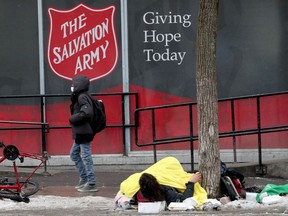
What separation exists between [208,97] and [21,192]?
2765 mm

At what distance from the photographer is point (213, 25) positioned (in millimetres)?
8492

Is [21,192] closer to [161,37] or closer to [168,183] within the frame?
[168,183]

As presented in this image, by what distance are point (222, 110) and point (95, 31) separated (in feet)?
8.66

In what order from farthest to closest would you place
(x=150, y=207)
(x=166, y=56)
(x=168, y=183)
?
(x=166, y=56), (x=168, y=183), (x=150, y=207)

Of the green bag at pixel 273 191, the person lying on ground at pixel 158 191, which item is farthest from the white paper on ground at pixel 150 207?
the green bag at pixel 273 191

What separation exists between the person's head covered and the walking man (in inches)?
63.9

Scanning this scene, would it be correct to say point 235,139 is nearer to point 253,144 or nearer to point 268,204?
point 253,144

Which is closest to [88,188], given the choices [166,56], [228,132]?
[228,132]

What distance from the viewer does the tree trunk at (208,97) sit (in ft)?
27.8

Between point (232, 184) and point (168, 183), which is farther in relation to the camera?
point (232, 184)

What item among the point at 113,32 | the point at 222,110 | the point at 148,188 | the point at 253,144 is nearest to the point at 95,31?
the point at 113,32

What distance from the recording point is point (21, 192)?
891 centimetres

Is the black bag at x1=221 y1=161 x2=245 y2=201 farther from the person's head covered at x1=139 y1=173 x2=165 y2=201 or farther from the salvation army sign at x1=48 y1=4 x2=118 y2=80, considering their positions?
the salvation army sign at x1=48 y1=4 x2=118 y2=80

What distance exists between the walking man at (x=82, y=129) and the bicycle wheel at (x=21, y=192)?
0.79 metres
